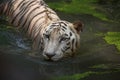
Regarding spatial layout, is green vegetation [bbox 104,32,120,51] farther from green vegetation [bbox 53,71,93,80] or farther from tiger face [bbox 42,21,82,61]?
green vegetation [bbox 53,71,93,80]

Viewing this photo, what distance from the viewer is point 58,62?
6020mm

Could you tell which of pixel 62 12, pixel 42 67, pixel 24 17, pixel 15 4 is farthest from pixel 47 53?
pixel 62 12

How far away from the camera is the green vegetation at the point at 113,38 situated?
23.5 feet

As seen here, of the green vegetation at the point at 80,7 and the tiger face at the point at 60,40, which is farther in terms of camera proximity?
the green vegetation at the point at 80,7

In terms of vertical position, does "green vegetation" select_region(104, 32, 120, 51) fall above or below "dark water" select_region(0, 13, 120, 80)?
above

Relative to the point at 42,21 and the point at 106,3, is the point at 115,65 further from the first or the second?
the point at 106,3

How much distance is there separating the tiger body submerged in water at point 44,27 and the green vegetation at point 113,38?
0.86 metres

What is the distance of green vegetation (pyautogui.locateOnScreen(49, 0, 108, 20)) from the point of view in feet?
30.0

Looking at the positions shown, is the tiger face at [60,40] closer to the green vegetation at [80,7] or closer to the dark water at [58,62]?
the dark water at [58,62]

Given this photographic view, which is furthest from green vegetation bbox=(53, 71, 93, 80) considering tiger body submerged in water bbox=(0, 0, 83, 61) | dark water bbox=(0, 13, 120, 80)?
tiger body submerged in water bbox=(0, 0, 83, 61)

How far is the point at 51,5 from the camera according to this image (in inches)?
381

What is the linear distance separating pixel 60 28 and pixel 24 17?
1.55 metres

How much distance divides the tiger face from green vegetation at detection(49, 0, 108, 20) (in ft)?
8.25

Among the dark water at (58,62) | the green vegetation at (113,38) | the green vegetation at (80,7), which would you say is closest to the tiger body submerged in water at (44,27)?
the dark water at (58,62)
